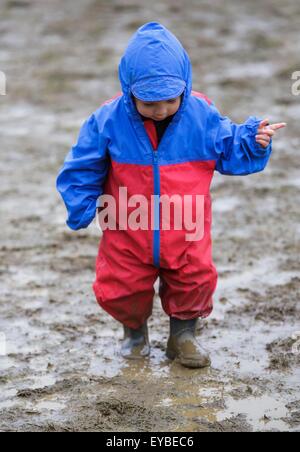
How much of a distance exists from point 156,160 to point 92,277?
1.45 meters

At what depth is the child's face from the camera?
3.96 m

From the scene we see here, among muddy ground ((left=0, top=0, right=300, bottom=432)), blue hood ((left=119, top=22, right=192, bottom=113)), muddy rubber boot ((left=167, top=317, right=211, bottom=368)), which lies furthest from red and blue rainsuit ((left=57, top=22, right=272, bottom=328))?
muddy ground ((left=0, top=0, right=300, bottom=432))

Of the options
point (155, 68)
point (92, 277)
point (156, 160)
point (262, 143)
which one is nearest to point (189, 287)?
point (156, 160)

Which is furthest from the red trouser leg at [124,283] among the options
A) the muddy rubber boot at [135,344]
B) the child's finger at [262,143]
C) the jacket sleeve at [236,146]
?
the child's finger at [262,143]

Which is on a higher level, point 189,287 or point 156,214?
point 156,214

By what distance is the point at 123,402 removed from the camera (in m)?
4.08

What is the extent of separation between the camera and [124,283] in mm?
4273

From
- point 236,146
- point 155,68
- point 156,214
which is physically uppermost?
point 155,68

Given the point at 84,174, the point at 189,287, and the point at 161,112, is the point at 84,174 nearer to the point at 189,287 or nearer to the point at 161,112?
the point at 161,112

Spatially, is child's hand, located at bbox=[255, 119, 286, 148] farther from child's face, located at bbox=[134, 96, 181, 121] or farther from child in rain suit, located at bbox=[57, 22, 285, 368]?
child's face, located at bbox=[134, 96, 181, 121]

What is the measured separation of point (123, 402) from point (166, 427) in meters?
0.25

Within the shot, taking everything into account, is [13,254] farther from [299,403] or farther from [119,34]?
[119,34]

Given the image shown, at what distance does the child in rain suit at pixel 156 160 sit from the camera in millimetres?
3961

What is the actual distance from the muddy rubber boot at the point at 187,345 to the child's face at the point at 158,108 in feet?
2.99
